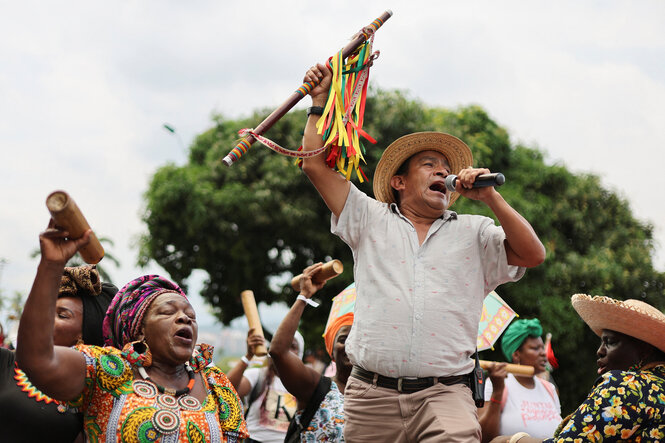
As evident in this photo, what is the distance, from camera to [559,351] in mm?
15578

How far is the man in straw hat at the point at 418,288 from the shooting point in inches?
140

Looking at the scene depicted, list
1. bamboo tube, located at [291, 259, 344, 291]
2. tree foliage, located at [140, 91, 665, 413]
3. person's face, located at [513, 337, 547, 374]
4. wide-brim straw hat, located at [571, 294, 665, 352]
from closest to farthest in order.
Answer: wide-brim straw hat, located at [571, 294, 665, 352] < bamboo tube, located at [291, 259, 344, 291] < person's face, located at [513, 337, 547, 374] < tree foliage, located at [140, 91, 665, 413]

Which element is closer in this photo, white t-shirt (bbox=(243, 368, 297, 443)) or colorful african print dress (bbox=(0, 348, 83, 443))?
colorful african print dress (bbox=(0, 348, 83, 443))

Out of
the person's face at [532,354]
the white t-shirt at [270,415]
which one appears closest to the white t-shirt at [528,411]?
the person's face at [532,354]

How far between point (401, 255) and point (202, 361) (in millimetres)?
1204

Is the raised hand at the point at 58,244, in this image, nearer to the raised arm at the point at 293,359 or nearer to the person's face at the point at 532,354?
the raised arm at the point at 293,359

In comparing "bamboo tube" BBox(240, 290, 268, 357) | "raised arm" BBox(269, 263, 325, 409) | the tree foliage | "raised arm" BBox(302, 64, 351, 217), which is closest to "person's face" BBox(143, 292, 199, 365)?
"raised arm" BBox(302, 64, 351, 217)

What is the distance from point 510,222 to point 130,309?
2.00 meters

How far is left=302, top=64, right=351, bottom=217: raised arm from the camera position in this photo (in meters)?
3.91

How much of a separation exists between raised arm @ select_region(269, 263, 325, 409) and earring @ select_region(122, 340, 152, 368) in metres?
1.37

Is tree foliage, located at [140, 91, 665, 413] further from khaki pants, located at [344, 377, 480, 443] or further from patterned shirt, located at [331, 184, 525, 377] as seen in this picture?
khaki pants, located at [344, 377, 480, 443]

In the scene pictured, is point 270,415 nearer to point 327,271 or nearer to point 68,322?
point 327,271

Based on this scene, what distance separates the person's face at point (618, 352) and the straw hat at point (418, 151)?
1158 mm

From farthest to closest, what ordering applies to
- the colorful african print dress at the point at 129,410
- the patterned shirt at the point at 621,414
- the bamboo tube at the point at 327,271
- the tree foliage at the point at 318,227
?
1. the tree foliage at the point at 318,227
2. the bamboo tube at the point at 327,271
3. the patterned shirt at the point at 621,414
4. the colorful african print dress at the point at 129,410
